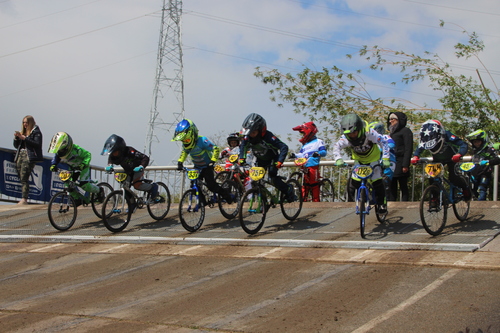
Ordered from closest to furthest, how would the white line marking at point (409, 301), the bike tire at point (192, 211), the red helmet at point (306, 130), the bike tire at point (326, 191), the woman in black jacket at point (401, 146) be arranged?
the white line marking at point (409, 301)
the bike tire at point (192, 211)
the woman in black jacket at point (401, 146)
the red helmet at point (306, 130)
the bike tire at point (326, 191)

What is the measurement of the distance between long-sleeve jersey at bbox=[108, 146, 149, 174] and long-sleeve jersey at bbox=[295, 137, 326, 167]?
329 cm

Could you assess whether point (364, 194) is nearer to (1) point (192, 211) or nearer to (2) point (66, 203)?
(1) point (192, 211)

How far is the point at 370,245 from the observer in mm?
9109

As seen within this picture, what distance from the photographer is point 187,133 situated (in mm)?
11953

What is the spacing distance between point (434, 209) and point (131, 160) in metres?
6.22

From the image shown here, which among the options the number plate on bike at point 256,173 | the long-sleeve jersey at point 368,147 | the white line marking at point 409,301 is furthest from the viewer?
the number plate on bike at point 256,173

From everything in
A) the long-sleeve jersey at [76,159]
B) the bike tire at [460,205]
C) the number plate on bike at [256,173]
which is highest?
the long-sleeve jersey at [76,159]

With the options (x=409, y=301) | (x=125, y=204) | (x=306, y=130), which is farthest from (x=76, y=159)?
(x=409, y=301)

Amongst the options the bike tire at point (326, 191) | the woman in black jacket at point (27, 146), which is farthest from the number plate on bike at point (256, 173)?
the woman in black jacket at point (27, 146)

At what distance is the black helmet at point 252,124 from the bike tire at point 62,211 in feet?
13.0

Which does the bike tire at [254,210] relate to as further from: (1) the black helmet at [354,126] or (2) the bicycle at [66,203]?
(2) the bicycle at [66,203]

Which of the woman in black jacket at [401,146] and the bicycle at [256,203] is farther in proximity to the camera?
the woman in black jacket at [401,146]

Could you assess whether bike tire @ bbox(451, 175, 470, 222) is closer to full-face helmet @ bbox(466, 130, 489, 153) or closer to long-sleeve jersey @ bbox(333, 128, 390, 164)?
long-sleeve jersey @ bbox(333, 128, 390, 164)

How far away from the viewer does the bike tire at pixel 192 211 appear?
11523 mm
